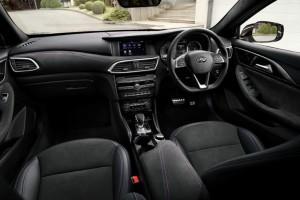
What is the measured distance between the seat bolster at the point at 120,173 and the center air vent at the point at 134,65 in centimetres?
71

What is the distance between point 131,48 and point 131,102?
1.52 feet

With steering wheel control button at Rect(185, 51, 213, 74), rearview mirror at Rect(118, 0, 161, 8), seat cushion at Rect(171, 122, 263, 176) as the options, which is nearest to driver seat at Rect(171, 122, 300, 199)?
seat cushion at Rect(171, 122, 263, 176)

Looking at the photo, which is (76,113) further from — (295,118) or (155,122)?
(295,118)

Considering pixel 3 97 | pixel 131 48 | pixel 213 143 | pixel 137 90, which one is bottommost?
pixel 213 143

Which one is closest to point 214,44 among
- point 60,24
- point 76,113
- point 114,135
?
point 114,135

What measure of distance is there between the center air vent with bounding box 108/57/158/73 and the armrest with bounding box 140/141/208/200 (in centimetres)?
104

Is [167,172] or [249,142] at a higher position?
[167,172]

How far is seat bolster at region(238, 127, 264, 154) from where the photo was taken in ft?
5.45

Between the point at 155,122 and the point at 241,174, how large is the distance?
1.58 meters

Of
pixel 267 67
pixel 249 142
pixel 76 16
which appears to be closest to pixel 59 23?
pixel 76 16

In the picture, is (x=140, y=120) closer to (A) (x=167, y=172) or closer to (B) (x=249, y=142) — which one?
(B) (x=249, y=142)

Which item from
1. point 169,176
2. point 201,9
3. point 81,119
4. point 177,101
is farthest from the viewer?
point 201,9

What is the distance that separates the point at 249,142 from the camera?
1.72 m

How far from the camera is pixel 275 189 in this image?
61cm
